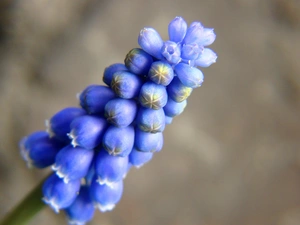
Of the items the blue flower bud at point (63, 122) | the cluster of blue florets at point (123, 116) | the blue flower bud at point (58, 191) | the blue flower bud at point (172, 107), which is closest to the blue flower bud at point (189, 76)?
the cluster of blue florets at point (123, 116)

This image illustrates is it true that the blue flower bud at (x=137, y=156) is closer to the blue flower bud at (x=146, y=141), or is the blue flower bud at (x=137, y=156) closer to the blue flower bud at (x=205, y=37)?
the blue flower bud at (x=146, y=141)

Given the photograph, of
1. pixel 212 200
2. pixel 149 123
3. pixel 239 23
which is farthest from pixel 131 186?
pixel 149 123

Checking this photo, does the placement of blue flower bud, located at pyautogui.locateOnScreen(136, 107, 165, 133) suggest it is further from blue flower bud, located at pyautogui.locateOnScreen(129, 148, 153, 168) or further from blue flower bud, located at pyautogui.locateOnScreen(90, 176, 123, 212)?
blue flower bud, located at pyautogui.locateOnScreen(90, 176, 123, 212)

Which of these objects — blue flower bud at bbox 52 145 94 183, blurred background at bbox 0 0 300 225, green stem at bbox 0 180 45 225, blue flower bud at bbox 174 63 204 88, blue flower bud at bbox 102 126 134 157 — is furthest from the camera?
blurred background at bbox 0 0 300 225

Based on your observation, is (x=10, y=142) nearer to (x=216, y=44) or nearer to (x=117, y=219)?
(x=117, y=219)

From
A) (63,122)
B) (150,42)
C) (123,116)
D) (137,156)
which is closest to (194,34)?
(150,42)

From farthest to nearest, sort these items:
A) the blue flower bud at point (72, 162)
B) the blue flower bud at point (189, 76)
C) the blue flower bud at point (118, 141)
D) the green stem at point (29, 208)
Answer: the green stem at point (29, 208) → the blue flower bud at point (72, 162) → the blue flower bud at point (118, 141) → the blue flower bud at point (189, 76)

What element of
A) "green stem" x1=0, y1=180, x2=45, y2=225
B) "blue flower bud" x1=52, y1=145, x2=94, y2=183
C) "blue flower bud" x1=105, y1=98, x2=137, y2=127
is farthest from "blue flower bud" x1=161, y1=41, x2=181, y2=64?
"green stem" x1=0, y1=180, x2=45, y2=225
